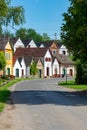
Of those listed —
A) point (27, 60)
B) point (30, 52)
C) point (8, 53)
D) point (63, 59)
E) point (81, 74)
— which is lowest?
point (81, 74)

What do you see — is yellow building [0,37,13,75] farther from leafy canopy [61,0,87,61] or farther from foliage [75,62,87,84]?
leafy canopy [61,0,87,61]

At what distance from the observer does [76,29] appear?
3469 centimetres

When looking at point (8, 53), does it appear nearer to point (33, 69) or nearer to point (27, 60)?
point (33, 69)

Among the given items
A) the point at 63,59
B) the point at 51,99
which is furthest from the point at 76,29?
the point at 63,59

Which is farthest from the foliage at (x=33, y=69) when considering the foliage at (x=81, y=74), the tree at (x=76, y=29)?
the tree at (x=76, y=29)

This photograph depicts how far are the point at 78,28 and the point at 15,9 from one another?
24.2 ft

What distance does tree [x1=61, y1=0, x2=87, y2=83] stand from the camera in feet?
112

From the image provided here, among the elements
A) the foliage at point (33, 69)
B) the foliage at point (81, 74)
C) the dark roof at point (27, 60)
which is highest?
the dark roof at point (27, 60)

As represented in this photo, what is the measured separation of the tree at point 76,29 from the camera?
34091mm

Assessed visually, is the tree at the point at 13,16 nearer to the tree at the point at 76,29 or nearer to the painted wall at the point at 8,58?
the tree at the point at 76,29

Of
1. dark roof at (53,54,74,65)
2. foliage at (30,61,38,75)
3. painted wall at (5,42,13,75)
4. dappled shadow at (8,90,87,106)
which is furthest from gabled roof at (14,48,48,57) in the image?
dappled shadow at (8,90,87,106)

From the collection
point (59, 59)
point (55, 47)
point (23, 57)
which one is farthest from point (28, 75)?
point (55, 47)

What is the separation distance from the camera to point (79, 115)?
19.4 meters

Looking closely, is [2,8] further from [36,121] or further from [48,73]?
[48,73]
